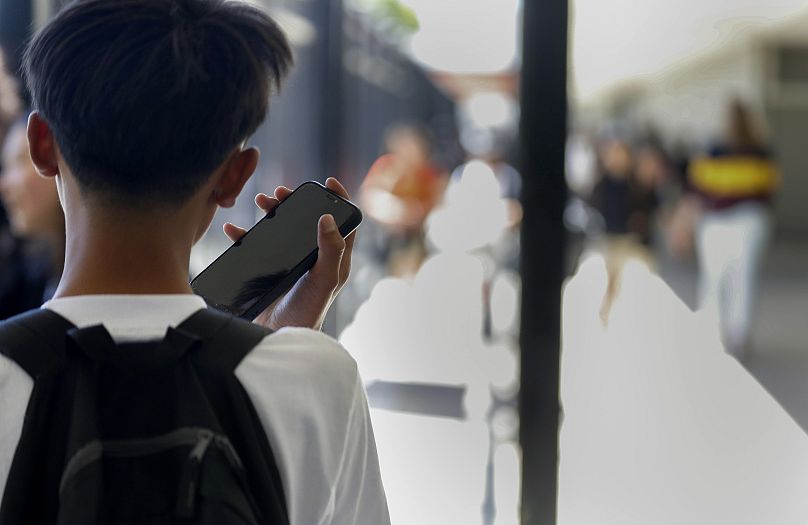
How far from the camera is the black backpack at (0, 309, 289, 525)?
66 centimetres

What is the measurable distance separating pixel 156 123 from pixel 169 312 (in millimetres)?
149

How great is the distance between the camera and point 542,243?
1.78m

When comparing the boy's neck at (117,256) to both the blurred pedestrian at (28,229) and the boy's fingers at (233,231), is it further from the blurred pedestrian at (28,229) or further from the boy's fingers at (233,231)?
the blurred pedestrian at (28,229)

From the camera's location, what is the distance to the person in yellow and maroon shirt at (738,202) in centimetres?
555

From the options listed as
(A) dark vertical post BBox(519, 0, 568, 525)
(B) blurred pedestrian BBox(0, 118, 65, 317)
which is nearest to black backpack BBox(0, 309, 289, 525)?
(A) dark vertical post BBox(519, 0, 568, 525)

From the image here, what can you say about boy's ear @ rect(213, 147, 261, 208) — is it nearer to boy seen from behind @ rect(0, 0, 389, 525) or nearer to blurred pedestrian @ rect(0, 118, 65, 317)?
boy seen from behind @ rect(0, 0, 389, 525)

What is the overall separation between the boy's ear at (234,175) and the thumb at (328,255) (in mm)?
99

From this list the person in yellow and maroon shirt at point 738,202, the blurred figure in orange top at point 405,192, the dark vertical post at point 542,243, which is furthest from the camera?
the person in yellow and maroon shirt at point 738,202

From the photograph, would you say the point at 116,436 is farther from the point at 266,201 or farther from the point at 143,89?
the point at 266,201

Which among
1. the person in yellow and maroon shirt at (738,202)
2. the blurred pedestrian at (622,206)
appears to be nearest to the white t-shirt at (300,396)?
the person in yellow and maroon shirt at (738,202)

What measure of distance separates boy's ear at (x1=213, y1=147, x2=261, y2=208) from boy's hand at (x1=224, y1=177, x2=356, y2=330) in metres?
0.10

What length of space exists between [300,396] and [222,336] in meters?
0.08

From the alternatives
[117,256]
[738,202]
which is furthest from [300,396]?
[738,202]

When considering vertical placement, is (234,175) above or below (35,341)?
above
